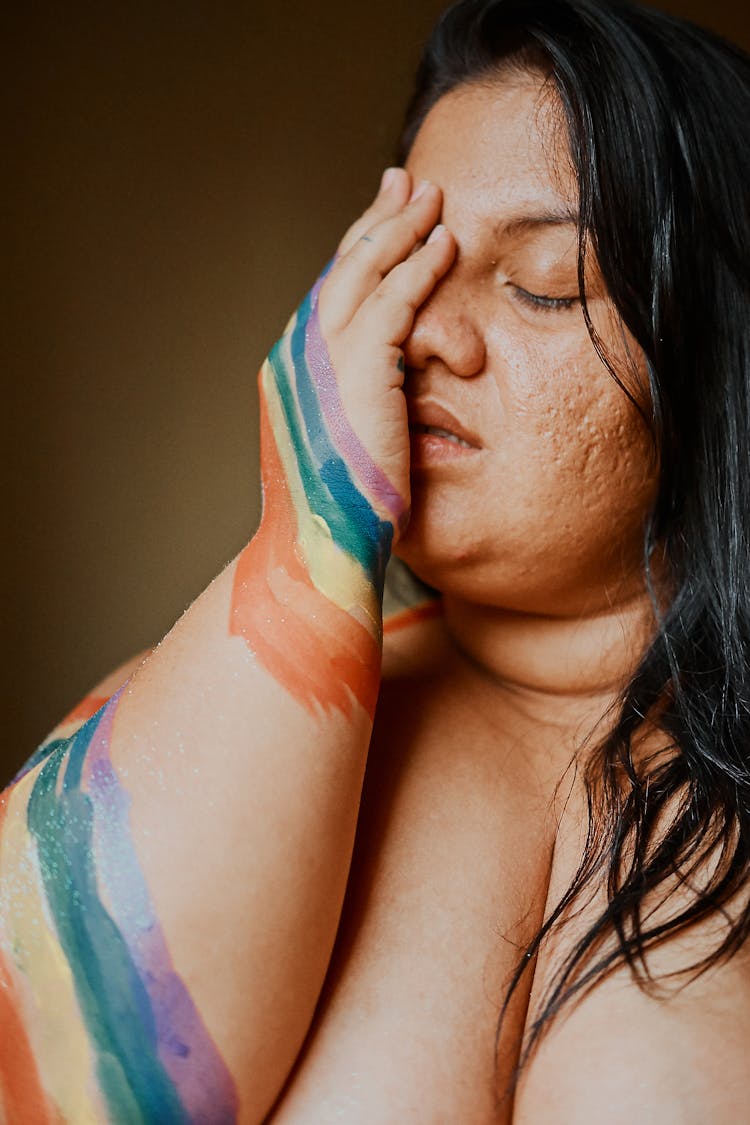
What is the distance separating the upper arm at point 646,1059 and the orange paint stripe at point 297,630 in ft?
0.78

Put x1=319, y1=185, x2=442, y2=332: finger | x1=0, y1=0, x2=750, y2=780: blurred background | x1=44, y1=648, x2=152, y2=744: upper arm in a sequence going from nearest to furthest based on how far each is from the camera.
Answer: x1=319, y1=185, x2=442, y2=332: finger < x1=44, y1=648, x2=152, y2=744: upper arm < x1=0, y1=0, x2=750, y2=780: blurred background

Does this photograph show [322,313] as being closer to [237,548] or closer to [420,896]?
[420,896]

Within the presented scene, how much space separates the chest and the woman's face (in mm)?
137

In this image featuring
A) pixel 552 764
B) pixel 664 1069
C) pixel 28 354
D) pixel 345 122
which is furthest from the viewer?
pixel 345 122

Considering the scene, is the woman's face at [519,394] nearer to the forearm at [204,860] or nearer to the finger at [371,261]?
the finger at [371,261]

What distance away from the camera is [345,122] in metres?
1.67

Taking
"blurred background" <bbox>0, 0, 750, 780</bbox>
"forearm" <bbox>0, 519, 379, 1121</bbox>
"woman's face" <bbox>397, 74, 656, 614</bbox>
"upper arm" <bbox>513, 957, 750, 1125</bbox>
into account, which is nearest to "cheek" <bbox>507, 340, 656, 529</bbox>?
"woman's face" <bbox>397, 74, 656, 614</bbox>

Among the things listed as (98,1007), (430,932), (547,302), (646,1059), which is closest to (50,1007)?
(98,1007)

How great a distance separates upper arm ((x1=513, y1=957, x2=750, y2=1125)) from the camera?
64 centimetres

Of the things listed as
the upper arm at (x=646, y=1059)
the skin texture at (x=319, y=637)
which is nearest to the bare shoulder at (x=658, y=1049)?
the upper arm at (x=646, y=1059)

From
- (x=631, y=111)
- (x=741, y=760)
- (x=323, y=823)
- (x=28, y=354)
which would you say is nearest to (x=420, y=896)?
(x=323, y=823)

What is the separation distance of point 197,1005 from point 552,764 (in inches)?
12.8

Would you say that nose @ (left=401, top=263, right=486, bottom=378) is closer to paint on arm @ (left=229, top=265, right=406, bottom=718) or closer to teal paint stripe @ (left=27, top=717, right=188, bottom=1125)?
paint on arm @ (left=229, top=265, right=406, bottom=718)

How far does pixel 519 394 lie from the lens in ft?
2.65
